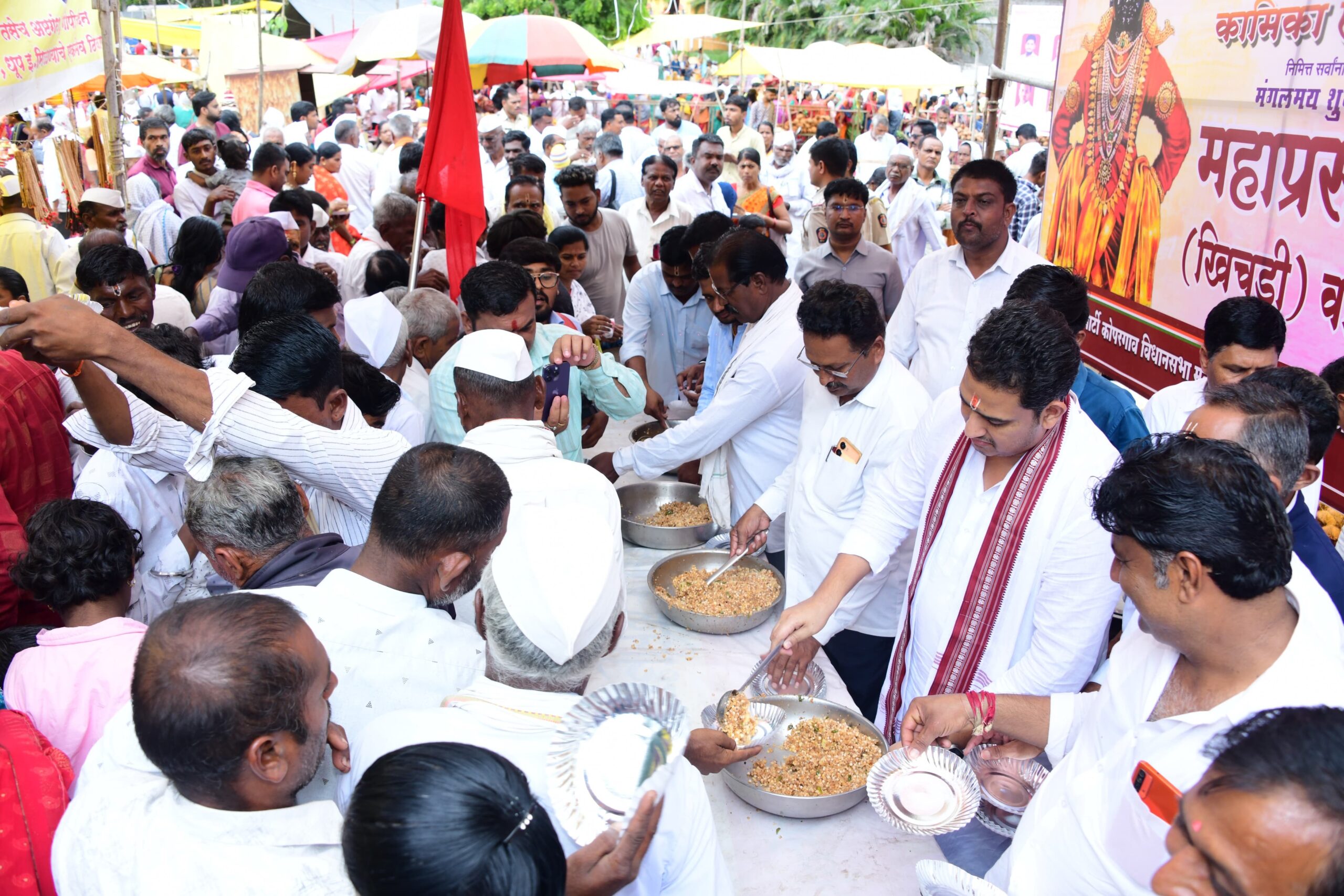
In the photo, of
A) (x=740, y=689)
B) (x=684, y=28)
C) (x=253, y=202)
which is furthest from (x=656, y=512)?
(x=684, y=28)

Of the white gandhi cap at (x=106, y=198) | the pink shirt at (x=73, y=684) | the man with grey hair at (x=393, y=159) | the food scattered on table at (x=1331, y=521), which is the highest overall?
the man with grey hair at (x=393, y=159)

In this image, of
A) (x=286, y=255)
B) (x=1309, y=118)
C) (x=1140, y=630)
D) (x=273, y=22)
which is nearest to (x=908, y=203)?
(x=1309, y=118)

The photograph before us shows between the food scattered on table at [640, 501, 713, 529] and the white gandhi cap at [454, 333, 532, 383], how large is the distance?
1076 millimetres

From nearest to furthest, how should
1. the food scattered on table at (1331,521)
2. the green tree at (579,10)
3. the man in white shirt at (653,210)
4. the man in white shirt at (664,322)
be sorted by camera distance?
Answer: the food scattered on table at (1331,521), the man in white shirt at (664,322), the man in white shirt at (653,210), the green tree at (579,10)

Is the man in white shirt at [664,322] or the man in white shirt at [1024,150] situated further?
the man in white shirt at [1024,150]

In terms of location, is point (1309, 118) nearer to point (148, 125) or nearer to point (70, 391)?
point (70, 391)

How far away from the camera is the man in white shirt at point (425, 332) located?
3561 mm

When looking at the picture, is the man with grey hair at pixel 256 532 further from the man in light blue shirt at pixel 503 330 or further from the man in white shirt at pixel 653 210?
the man in white shirt at pixel 653 210

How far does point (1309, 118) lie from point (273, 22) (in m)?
25.8

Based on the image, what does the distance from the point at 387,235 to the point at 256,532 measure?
380 cm

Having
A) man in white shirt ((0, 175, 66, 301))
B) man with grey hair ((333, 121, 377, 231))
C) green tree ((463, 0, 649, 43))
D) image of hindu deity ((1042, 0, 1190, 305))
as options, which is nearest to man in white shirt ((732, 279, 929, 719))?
image of hindu deity ((1042, 0, 1190, 305))

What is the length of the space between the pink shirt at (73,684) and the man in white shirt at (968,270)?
329 centimetres

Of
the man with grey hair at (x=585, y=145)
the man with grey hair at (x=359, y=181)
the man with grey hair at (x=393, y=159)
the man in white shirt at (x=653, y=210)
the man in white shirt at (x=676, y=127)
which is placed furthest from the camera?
the man in white shirt at (x=676, y=127)

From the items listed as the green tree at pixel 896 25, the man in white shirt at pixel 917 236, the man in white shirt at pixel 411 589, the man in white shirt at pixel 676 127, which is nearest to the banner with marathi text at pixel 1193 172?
the man in white shirt at pixel 917 236
